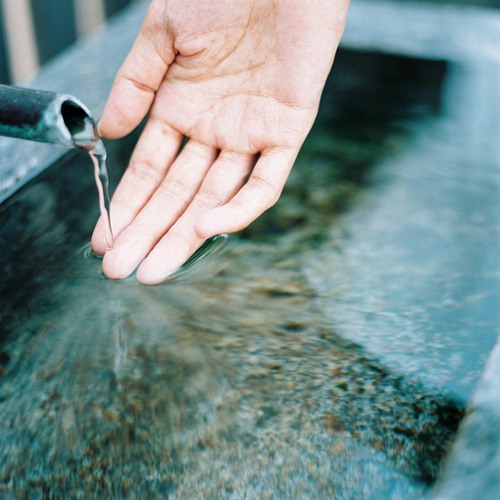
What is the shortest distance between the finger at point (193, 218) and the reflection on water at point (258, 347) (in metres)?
0.05

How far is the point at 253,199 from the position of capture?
155cm

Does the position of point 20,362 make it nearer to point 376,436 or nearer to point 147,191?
point 147,191

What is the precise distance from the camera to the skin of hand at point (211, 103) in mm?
1665

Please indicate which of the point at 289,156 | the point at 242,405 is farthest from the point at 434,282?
the point at 242,405

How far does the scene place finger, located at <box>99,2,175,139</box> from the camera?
1779 millimetres

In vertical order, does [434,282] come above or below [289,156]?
below

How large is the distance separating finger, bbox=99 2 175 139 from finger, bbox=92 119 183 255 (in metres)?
0.10

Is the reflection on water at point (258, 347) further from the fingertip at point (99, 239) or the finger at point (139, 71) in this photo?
the finger at point (139, 71)

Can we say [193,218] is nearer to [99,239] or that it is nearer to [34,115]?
[99,239]

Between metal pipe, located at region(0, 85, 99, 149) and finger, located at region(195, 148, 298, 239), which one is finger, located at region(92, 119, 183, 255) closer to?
finger, located at region(195, 148, 298, 239)

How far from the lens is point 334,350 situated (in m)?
1.33

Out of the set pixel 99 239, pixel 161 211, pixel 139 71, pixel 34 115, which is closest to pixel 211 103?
pixel 139 71

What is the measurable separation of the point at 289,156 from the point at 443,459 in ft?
3.11

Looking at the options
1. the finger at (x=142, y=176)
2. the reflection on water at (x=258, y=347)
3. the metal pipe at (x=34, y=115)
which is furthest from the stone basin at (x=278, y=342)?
the metal pipe at (x=34, y=115)
